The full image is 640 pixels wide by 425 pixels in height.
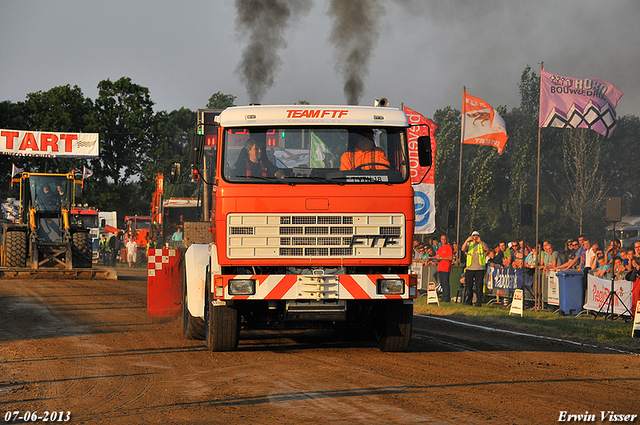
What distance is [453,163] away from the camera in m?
71.2

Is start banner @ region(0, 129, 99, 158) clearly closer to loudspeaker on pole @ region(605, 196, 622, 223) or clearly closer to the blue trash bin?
the blue trash bin

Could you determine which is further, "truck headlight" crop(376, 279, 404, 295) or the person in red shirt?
the person in red shirt

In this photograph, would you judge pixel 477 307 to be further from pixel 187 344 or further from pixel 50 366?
pixel 50 366

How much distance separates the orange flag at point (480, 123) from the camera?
2298 cm

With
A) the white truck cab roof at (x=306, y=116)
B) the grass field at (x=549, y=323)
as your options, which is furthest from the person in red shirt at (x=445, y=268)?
the white truck cab roof at (x=306, y=116)

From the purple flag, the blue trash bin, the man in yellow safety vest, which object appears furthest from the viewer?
the purple flag

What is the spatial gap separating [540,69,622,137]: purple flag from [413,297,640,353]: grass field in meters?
5.79

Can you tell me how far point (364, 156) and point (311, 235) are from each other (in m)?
1.18

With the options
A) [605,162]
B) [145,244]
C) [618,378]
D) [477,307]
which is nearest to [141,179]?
[145,244]

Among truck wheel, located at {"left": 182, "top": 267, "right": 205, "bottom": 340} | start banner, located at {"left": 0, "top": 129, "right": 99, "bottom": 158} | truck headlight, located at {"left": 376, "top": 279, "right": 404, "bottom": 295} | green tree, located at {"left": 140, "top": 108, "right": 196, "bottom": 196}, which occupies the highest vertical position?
green tree, located at {"left": 140, "top": 108, "right": 196, "bottom": 196}

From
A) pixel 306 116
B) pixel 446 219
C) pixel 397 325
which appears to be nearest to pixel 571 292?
pixel 446 219

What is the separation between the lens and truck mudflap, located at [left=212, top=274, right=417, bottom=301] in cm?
875

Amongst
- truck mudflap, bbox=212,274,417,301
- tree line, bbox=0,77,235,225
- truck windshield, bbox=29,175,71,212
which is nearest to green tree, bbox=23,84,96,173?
tree line, bbox=0,77,235,225

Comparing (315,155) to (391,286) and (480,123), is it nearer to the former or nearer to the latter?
(391,286)
